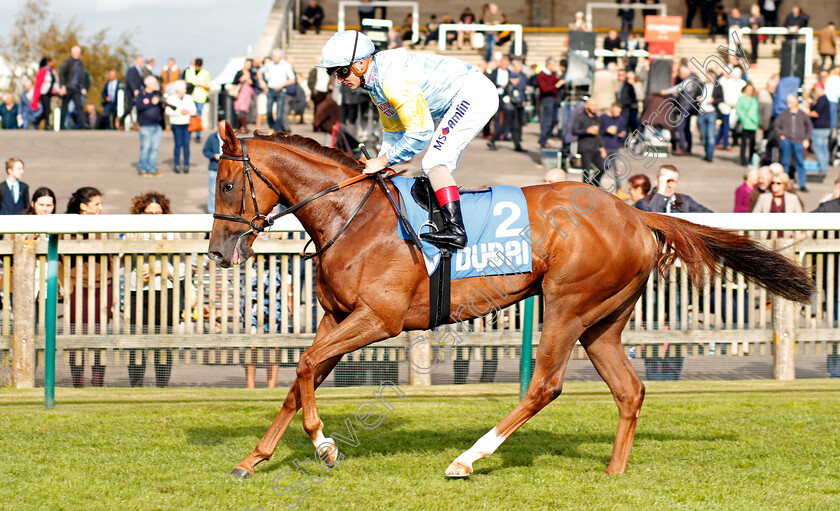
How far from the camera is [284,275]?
653 centimetres

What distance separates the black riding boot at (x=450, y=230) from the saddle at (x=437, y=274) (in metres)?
0.03

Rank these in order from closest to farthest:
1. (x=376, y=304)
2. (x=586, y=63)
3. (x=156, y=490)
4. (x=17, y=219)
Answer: (x=156, y=490)
(x=376, y=304)
(x=17, y=219)
(x=586, y=63)

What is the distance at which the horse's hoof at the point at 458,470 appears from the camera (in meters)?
4.67

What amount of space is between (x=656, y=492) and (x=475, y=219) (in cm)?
162

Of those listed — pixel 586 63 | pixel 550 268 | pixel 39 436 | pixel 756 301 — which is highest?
pixel 586 63

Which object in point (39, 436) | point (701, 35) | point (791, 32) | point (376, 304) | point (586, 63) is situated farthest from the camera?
point (701, 35)

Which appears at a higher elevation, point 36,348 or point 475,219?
point 475,219

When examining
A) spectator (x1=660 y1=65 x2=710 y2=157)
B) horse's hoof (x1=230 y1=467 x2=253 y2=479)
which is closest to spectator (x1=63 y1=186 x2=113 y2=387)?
horse's hoof (x1=230 y1=467 x2=253 y2=479)

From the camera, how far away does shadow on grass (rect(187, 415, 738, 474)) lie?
17.1ft

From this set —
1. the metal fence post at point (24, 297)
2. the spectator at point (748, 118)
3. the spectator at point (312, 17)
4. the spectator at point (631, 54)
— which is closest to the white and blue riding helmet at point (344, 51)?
the metal fence post at point (24, 297)

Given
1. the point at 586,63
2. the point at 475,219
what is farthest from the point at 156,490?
the point at 586,63

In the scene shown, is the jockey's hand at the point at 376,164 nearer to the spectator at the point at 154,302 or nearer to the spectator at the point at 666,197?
the spectator at the point at 154,302

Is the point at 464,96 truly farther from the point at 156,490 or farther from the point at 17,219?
the point at 17,219

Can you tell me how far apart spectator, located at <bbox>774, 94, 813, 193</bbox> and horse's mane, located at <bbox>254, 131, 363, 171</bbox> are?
1244cm
